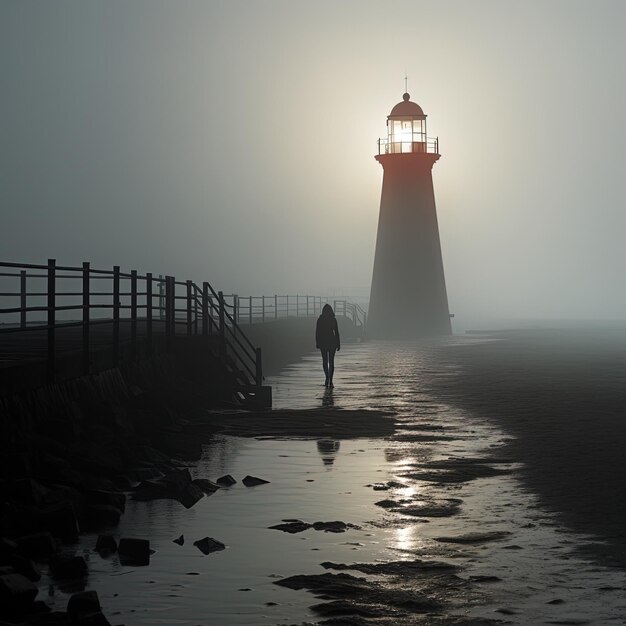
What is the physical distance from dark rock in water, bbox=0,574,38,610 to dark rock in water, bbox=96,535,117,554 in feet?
4.94

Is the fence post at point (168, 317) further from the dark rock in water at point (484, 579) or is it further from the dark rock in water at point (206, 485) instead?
the dark rock in water at point (484, 579)

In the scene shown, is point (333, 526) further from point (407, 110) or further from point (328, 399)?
point (407, 110)

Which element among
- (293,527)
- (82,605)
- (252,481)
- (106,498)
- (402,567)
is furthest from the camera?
(252,481)

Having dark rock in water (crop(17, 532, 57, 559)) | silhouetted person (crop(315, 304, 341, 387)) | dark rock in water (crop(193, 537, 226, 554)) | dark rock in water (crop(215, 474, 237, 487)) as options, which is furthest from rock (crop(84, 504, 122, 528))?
silhouetted person (crop(315, 304, 341, 387))

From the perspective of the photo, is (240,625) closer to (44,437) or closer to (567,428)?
(44,437)

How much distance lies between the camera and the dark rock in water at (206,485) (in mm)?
10922

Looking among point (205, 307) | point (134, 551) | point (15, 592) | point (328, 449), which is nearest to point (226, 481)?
point (328, 449)

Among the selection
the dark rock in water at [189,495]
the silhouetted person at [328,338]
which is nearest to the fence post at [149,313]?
the silhouetted person at [328,338]

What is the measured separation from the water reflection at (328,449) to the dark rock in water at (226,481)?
5.13 feet

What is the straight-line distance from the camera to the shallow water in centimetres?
668

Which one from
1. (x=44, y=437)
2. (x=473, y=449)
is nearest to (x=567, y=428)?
(x=473, y=449)

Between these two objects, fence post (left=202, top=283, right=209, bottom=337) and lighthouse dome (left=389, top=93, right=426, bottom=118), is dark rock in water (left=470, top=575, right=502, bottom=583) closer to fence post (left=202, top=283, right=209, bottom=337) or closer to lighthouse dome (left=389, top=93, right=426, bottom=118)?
fence post (left=202, top=283, right=209, bottom=337)

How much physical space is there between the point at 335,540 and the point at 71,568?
2.04 meters

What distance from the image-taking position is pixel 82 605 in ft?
20.7
